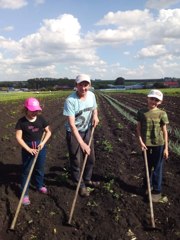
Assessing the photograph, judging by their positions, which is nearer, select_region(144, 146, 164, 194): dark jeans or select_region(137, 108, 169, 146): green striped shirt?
select_region(137, 108, 169, 146): green striped shirt

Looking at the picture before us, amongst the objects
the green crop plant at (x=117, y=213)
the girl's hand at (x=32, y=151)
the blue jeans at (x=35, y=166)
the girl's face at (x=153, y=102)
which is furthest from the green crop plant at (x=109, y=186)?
the girl's face at (x=153, y=102)

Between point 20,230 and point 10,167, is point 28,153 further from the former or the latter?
point 10,167

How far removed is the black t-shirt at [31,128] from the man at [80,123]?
478 millimetres

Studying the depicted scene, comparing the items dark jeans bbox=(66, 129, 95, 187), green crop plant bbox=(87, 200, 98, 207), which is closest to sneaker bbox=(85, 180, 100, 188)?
dark jeans bbox=(66, 129, 95, 187)

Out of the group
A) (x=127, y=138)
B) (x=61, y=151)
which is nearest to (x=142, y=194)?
(x=61, y=151)

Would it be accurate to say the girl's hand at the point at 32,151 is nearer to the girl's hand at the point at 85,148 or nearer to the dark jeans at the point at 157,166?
the girl's hand at the point at 85,148

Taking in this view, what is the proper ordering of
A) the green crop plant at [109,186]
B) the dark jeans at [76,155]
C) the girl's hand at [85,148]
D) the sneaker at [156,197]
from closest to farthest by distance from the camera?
the girl's hand at [85,148] → the sneaker at [156,197] → the dark jeans at [76,155] → the green crop plant at [109,186]

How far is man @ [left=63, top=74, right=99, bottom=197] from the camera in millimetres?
6312

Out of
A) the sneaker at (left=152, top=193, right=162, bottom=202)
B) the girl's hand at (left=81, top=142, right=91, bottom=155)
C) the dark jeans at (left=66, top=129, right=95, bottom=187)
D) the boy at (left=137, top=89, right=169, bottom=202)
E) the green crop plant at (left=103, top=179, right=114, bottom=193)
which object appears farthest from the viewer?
the green crop plant at (left=103, top=179, right=114, bottom=193)

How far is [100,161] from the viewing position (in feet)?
30.1

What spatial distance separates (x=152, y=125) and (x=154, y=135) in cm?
19

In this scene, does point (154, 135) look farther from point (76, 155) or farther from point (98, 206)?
point (98, 206)

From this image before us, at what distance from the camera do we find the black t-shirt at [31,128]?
21.2ft

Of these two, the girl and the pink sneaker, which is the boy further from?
the pink sneaker
